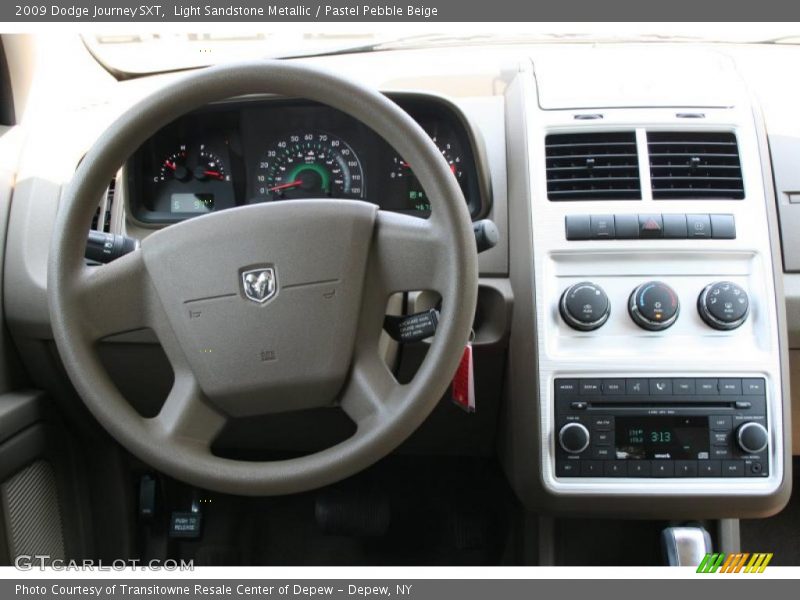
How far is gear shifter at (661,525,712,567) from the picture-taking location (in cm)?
133

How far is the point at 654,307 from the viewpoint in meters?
1.22

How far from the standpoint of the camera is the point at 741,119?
130 centimetres

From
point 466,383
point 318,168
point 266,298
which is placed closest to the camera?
point 266,298

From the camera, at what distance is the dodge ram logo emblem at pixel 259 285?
1011 millimetres

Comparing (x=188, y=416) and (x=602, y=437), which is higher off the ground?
(x=188, y=416)

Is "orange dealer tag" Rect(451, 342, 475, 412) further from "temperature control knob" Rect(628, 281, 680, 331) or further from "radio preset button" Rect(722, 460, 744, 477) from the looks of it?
"radio preset button" Rect(722, 460, 744, 477)

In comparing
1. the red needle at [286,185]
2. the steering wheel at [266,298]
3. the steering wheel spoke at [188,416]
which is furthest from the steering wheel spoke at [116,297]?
the red needle at [286,185]

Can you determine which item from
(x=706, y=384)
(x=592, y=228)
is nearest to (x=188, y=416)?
(x=592, y=228)

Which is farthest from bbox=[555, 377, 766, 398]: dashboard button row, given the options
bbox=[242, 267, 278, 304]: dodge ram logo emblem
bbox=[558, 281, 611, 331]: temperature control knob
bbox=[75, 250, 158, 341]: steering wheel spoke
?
bbox=[75, 250, 158, 341]: steering wheel spoke

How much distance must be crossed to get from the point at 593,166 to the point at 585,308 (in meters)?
0.26

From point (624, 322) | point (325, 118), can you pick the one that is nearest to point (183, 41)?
point (325, 118)

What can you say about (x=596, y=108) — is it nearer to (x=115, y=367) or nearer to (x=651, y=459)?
(x=651, y=459)

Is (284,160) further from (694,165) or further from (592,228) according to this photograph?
(694,165)

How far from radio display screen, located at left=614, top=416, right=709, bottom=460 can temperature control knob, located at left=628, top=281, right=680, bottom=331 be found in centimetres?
16
